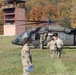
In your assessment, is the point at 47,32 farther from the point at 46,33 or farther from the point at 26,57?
the point at 26,57

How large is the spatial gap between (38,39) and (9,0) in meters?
63.6

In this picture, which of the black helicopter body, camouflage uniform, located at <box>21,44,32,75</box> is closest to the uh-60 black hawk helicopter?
the black helicopter body

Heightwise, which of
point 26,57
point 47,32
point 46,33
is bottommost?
point 46,33

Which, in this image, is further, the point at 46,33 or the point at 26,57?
the point at 46,33

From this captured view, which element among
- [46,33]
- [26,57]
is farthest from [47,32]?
[26,57]

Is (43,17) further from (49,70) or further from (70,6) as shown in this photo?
(49,70)

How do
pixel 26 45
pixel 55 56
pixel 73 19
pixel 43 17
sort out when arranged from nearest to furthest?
1. pixel 26 45
2. pixel 55 56
3. pixel 73 19
4. pixel 43 17

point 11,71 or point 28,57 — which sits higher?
point 28,57

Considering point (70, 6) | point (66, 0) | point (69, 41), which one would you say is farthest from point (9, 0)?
point (69, 41)

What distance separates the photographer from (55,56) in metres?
21.8

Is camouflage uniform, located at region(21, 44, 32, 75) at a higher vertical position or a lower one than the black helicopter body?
higher

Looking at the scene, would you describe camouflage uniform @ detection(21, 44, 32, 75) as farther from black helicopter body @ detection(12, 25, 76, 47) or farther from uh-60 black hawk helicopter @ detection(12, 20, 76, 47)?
black helicopter body @ detection(12, 25, 76, 47)

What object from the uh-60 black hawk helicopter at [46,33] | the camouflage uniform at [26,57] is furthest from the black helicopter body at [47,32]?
the camouflage uniform at [26,57]

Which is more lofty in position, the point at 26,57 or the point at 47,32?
the point at 26,57
